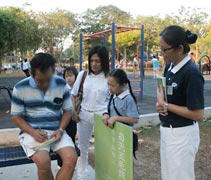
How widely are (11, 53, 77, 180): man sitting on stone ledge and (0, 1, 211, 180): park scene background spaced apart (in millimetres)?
1057

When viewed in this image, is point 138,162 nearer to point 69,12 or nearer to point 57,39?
point 57,39

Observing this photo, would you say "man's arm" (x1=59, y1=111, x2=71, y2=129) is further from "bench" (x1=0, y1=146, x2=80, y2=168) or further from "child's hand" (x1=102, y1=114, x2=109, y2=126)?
"child's hand" (x1=102, y1=114, x2=109, y2=126)

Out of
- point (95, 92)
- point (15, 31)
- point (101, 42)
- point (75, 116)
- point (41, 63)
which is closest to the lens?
point (41, 63)

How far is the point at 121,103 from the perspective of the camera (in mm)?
2867

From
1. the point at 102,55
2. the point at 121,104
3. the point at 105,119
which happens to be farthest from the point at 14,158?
the point at 102,55

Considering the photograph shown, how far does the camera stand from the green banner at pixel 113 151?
8.50ft

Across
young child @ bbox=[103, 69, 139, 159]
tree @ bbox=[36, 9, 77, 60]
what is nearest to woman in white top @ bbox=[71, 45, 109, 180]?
young child @ bbox=[103, 69, 139, 159]

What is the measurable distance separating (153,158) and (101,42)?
95.6 feet

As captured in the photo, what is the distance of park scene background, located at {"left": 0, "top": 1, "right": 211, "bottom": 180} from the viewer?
4.32m

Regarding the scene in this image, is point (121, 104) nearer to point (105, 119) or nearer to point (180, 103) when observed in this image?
point (105, 119)

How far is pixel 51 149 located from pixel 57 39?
122ft

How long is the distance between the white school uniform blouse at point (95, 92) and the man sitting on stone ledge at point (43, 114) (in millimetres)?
251

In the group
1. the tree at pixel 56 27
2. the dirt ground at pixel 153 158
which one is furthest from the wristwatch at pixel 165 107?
the tree at pixel 56 27

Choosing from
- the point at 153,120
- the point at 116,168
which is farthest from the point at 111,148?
the point at 153,120
